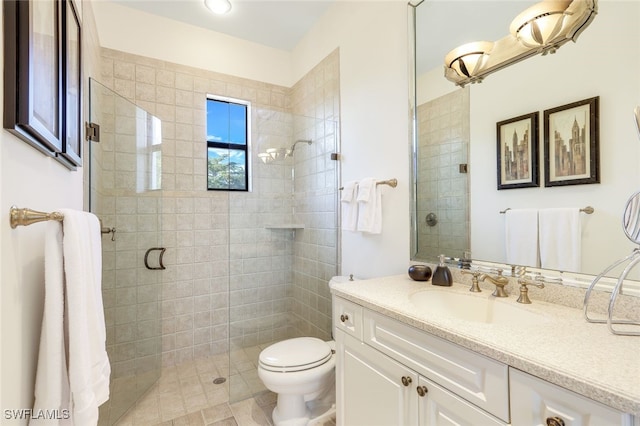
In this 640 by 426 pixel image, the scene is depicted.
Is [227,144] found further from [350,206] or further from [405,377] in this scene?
[405,377]

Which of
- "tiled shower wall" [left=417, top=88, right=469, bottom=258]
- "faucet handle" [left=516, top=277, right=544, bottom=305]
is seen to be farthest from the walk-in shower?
"faucet handle" [left=516, top=277, right=544, bottom=305]

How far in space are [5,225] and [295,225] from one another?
78.3 inches

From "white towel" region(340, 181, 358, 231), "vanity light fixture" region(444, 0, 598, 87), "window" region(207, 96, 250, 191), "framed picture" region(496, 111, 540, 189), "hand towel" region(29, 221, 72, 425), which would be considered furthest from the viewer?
"window" region(207, 96, 250, 191)

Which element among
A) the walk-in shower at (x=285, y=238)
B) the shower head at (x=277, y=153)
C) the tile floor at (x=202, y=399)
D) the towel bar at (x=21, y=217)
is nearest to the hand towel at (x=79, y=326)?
the towel bar at (x=21, y=217)

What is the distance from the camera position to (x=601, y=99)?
1045 millimetres

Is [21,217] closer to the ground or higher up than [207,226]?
higher up

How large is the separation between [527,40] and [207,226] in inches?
101

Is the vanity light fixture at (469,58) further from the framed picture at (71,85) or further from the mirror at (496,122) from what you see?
the framed picture at (71,85)

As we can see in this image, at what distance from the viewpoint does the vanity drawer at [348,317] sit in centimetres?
131

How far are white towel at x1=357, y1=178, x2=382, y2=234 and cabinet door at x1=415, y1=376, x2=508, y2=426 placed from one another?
1.00 metres

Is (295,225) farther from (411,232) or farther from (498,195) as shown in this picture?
(498,195)

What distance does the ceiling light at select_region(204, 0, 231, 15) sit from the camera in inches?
89.0

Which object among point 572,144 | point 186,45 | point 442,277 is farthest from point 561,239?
point 186,45

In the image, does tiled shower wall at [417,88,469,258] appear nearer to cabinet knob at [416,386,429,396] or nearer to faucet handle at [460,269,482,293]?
faucet handle at [460,269,482,293]
